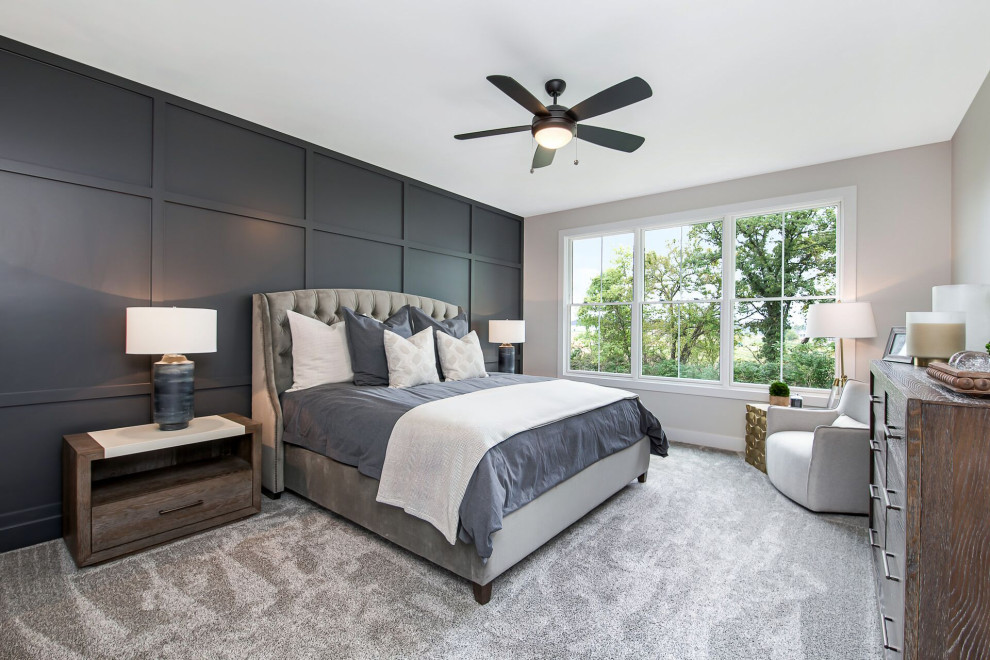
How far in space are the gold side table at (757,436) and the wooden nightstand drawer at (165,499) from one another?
3.74 metres

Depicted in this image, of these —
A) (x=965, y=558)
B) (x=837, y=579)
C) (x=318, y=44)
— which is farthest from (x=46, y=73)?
(x=837, y=579)

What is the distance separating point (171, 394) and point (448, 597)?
6.08ft

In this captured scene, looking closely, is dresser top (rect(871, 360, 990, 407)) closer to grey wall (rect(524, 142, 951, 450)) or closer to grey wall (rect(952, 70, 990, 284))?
grey wall (rect(952, 70, 990, 284))

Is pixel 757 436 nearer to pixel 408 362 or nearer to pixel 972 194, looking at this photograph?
pixel 972 194

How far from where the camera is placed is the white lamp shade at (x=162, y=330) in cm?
239

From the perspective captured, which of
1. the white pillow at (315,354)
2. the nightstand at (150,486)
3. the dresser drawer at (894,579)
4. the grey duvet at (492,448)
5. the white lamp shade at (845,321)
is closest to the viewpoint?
the dresser drawer at (894,579)

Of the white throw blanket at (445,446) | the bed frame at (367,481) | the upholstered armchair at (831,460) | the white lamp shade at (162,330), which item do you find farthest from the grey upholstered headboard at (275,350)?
the upholstered armchair at (831,460)

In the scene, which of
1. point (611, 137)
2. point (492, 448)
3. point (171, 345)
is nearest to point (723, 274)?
point (611, 137)

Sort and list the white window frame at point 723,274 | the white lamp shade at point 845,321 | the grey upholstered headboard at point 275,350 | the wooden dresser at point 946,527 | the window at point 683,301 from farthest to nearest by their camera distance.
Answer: the window at point 683,301 < the white window frame at point 723,274 < the white lamp shade at point 845,321 < the grey upholstered headboard at point 275,350 < the wooden dresser at point 946,527

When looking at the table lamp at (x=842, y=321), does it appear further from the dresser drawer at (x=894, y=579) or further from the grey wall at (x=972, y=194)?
the dresser drawer at (x=894, y=579)

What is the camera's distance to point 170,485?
8.08 ft

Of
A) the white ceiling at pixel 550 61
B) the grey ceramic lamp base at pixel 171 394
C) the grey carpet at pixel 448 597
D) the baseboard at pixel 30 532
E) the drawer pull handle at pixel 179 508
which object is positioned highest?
the white ceiling at pixel 550 61

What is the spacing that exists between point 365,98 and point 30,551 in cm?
310

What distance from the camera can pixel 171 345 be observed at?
2.42 metres
